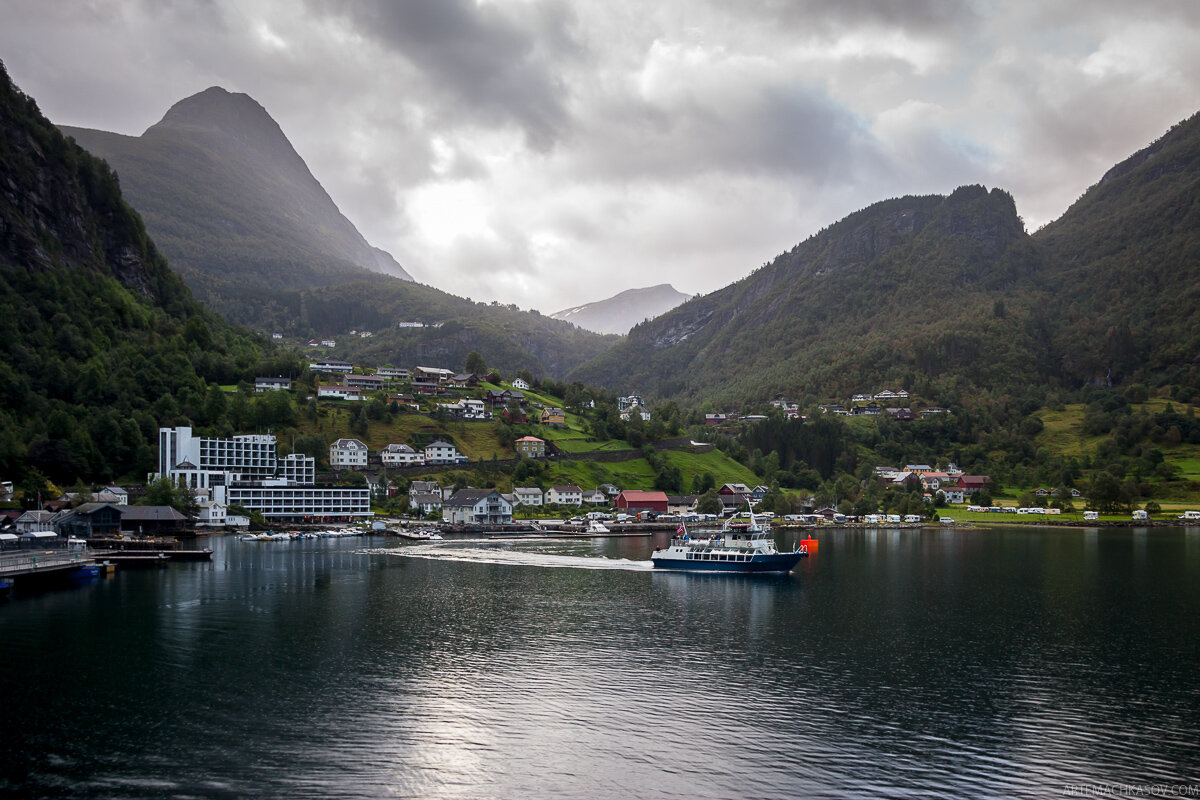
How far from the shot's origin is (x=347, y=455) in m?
128

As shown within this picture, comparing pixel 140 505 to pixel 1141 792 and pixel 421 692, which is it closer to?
pixel 421 692

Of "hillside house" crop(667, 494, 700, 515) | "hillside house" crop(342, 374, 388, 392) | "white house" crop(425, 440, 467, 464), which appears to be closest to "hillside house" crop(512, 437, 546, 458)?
"white house" crop(425, 440, 467, 464)

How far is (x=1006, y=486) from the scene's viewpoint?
503 feet

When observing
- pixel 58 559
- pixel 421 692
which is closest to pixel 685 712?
pixel 421 692

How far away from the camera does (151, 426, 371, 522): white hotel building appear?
366ft

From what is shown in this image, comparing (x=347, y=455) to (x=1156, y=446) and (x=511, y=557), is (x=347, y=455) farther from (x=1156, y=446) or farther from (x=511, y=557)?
(x=1156, y=446)

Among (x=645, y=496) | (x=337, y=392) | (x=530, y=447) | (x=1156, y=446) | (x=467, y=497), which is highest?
(x=337, y=392)

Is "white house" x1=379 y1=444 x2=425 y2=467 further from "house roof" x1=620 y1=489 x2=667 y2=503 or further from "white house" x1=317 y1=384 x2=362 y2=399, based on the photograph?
"house roof" x1=620 y1=489 x2=667 y2=503

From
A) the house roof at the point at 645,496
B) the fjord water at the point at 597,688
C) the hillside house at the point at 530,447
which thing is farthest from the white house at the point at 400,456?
the fjord water at the point at 597,688

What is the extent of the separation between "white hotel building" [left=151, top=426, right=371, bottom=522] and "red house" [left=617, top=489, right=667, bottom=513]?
127 ft

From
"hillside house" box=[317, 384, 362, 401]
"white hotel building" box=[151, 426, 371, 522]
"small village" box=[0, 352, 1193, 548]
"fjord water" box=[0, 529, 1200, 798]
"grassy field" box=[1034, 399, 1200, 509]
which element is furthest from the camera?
"hillside house" box=[317, 384, 362, 401]

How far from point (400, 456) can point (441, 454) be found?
6987 millimetres

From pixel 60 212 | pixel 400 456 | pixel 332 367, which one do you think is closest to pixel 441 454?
pixel 400 456

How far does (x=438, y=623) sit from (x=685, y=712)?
19567 millimetres
